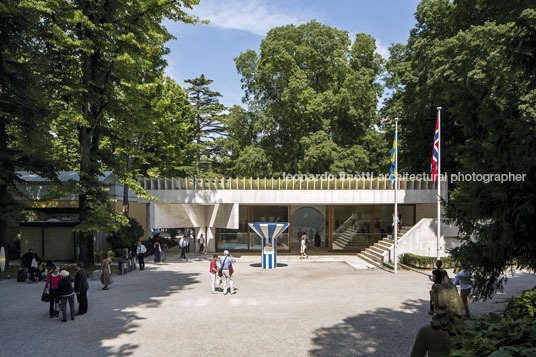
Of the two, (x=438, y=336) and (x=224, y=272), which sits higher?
(x=438, y=336)

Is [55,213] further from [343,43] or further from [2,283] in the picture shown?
[343,43]

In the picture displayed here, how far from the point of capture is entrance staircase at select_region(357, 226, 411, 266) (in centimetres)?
2372

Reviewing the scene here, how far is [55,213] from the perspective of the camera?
25.2 m

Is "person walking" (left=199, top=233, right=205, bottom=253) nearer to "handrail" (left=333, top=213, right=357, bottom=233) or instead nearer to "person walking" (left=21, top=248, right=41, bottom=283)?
"handrail" (left=333, top=213, right=357, bottom=233)

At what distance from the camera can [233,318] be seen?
11414 mm

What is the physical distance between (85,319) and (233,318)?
15.3 ft

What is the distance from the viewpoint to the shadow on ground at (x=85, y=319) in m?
9.01

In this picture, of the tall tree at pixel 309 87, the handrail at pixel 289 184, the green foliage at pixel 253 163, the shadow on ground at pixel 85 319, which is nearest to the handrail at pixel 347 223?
the handrail at pixel 289 184

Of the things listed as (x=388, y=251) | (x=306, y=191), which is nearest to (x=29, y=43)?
(x=306, y=191)

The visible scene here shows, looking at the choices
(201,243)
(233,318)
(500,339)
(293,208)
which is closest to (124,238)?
(201,243)

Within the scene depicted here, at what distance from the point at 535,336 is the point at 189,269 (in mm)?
19199

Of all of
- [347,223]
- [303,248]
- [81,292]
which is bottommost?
[303,248]

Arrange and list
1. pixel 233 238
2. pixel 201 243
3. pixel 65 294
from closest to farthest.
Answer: pixel 65 294 → pixel 201 243 → pixel 233 238

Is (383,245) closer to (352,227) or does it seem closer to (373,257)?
(373,257)
